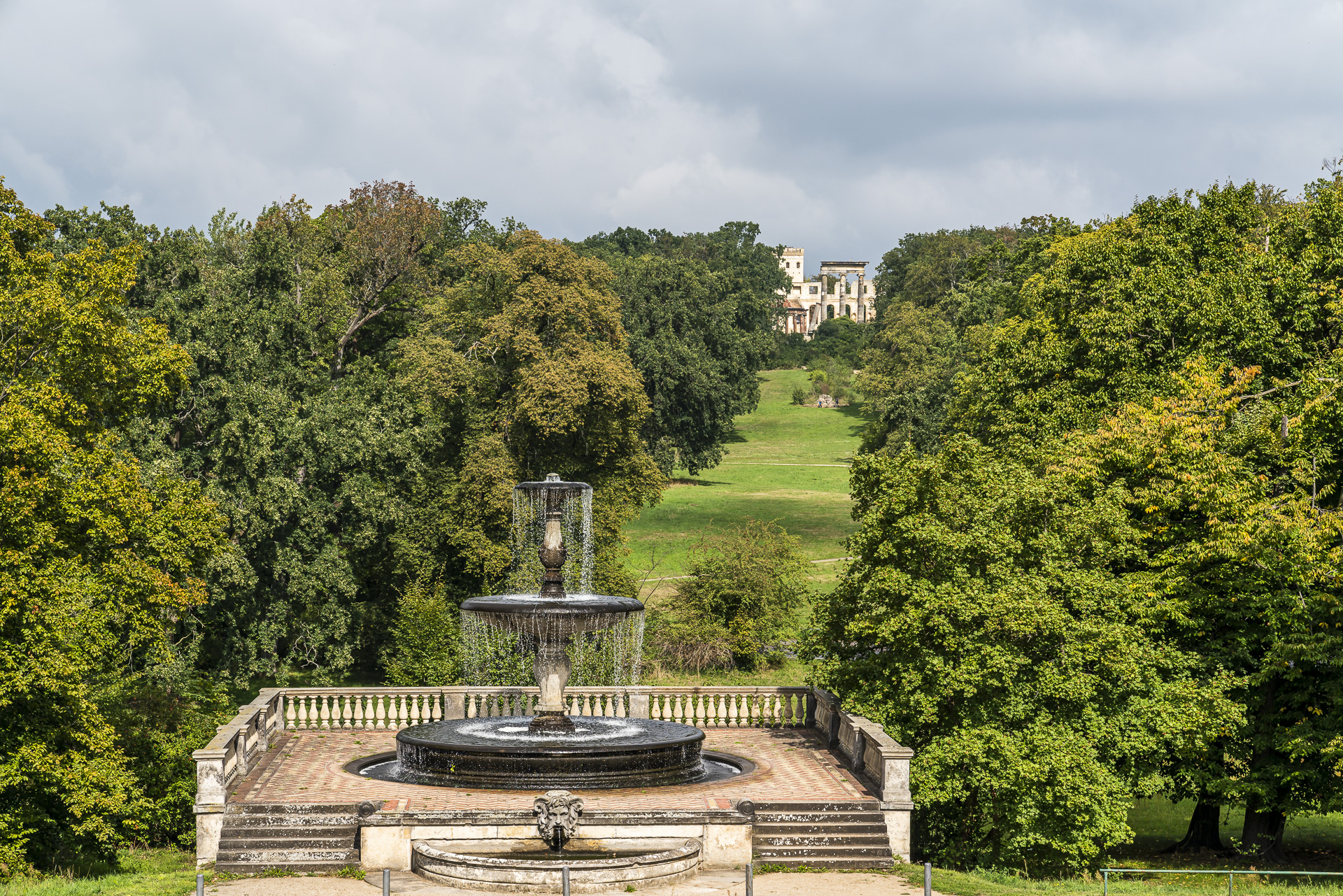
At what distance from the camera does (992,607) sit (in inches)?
806

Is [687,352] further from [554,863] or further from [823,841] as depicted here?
[554,863]

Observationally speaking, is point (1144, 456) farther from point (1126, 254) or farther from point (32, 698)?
point (32, 698)

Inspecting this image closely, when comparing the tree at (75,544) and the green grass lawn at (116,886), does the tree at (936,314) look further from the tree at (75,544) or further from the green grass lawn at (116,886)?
the green grass lawn at (116,886)

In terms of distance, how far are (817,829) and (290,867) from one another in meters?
6.83

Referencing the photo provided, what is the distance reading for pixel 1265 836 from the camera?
24.1 metres

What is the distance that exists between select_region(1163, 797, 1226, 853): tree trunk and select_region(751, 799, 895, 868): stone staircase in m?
10.5

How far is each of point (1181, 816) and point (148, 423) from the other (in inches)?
1122

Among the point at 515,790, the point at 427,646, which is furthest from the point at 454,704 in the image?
the point at 427,646

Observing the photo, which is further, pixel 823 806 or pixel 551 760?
pixel 551 760

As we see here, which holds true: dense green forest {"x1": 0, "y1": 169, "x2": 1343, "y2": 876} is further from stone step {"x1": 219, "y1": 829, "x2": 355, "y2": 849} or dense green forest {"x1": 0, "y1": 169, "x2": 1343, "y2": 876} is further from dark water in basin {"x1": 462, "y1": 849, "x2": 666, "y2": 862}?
dark water in basin {"x1": 462, "y1": 849, "x2": 666, "y2": 862}

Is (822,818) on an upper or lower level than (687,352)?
lower

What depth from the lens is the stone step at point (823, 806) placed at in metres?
17.3

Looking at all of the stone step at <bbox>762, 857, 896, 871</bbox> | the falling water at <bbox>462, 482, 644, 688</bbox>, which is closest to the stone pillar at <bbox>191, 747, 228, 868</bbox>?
the stone step at <bbox>762, 857, 896, 871</bbox>

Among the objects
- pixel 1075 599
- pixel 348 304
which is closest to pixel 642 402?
pixel 348 304
